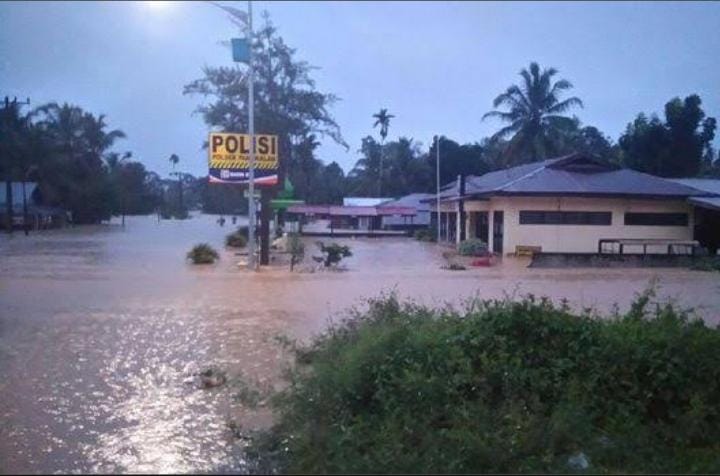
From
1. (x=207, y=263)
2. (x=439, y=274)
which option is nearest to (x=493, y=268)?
(x=439, y=274)

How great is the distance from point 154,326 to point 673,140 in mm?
9387

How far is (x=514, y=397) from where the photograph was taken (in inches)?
233

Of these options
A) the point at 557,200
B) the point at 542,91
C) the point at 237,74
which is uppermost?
the point at 237,74

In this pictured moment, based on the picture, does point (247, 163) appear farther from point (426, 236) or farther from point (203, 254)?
point (426, 236)

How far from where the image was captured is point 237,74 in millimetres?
34250

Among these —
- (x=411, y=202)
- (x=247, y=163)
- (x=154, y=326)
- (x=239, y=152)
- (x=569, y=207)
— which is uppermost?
(x=239, y=152)

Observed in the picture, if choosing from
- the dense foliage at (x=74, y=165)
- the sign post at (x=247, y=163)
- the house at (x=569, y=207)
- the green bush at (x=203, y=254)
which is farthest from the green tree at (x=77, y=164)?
the house at (x=569, y=207)

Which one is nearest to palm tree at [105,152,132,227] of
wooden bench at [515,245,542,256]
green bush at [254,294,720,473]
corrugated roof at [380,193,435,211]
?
green bush at [254,294,720,473]

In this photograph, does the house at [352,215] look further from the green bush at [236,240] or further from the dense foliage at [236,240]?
the green bush at [236,240]

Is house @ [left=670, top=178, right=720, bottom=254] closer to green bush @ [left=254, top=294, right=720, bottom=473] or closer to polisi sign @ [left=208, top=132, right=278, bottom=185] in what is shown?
green bush @ [left=254, top=294, right=720, bottom=473]

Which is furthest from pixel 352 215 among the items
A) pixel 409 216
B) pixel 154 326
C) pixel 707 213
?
pixel 154 326

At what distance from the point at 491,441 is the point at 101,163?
17.2 metres

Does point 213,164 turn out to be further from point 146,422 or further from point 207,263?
point 146,422

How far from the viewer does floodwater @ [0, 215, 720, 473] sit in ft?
20.4
